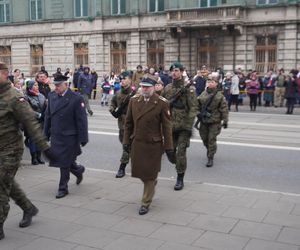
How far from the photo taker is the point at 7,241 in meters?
5.03

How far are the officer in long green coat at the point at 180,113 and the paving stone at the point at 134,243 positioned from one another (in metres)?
2.14

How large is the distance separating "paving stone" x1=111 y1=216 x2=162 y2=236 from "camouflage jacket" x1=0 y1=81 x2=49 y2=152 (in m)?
1.28

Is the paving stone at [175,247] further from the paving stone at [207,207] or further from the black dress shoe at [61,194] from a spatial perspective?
the black dress shoe at [61,194]

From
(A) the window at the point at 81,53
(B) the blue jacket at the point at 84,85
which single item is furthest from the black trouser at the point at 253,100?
(A) the window at the point at 81,53

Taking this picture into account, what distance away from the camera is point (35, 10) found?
3675 cm

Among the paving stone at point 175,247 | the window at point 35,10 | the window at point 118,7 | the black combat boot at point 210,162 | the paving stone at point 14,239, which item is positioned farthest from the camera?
Result: the window at point 35,10

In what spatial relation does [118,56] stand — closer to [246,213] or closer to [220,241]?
[246,213]

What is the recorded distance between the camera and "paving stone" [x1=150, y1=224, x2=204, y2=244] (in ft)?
16.3

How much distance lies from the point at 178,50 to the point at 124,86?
2249cm

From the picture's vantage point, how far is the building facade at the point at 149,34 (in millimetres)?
27188

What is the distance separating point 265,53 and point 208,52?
3.59 metres

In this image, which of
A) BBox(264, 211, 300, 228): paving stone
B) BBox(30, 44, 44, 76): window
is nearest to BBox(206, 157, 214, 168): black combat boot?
BBox(264, 211, 300, 228): paving stone

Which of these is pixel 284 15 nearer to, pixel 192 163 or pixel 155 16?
pixel 155 16

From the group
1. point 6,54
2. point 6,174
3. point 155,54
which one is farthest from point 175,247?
point 6,54
